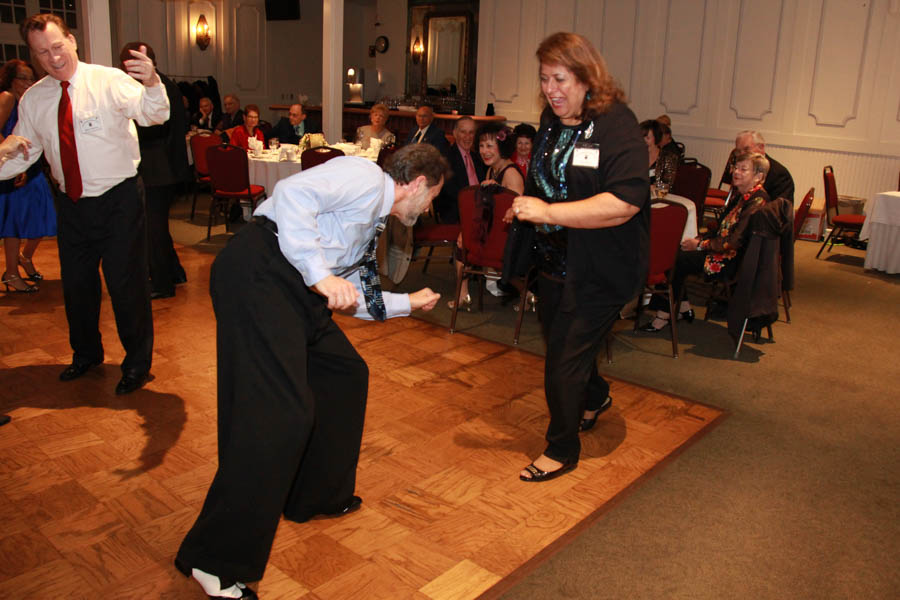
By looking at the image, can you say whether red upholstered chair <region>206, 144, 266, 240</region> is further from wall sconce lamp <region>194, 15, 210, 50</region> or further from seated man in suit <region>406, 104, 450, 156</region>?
wall sconce lamp <region>194, 15, 210, 50</region>

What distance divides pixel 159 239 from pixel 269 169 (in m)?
2.25

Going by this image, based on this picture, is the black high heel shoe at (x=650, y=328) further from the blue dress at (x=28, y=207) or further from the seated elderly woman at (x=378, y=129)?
the blue dress at (x=28, y=207)

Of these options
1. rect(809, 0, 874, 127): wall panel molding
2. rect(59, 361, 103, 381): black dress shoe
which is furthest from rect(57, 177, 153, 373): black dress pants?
rect(809, 0, 874, 127): wall panel molding

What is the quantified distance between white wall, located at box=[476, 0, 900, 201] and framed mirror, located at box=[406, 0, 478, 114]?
246 centimetres

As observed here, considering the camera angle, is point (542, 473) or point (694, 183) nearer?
point (542, 473)

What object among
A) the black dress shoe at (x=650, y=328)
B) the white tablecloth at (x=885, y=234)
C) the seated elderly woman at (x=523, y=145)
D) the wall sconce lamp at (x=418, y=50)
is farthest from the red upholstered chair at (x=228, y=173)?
the wall sconce lamp at (x=418, y=50)

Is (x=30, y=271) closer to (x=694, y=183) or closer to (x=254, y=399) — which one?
(x=254, y=399)

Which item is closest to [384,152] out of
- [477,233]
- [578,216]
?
[477,233]

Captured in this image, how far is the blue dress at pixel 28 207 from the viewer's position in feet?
16.6

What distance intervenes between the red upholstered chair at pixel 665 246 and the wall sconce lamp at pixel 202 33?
39.0 ft

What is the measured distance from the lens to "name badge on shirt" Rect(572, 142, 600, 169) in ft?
8.10

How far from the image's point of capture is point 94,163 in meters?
3.27

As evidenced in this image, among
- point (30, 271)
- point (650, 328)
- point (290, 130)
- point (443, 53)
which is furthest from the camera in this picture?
point (443, 53)

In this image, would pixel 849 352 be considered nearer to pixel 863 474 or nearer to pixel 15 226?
pixel 863 474
